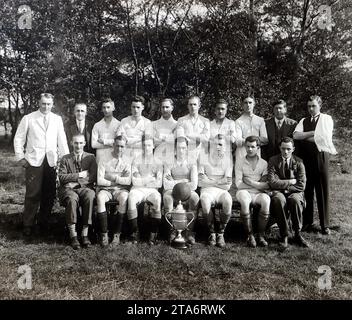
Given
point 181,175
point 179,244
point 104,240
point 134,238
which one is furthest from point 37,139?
point 179,244

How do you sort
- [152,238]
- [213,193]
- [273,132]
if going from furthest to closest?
[273,132], [213,193], [152,238]

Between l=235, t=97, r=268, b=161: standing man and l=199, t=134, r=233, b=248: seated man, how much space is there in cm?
30

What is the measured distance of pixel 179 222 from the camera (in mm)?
5430

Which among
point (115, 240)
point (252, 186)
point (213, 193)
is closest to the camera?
point (115, 240)

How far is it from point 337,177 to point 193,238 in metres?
9.53

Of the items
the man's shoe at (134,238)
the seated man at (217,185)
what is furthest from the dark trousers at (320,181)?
the man's shoe at (134,238)

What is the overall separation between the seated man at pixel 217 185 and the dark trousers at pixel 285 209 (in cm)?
59

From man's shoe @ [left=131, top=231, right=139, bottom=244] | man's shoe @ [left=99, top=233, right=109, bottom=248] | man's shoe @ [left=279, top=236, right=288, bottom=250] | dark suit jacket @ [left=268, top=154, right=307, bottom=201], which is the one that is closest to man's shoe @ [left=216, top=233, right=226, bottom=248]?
man's shoe @ [left=279, top=236, right=288, bottom=250]

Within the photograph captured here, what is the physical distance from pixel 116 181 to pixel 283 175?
→ 7.50 feet

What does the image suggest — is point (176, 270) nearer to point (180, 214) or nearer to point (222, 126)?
point (180, 214)

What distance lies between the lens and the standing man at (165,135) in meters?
6.29

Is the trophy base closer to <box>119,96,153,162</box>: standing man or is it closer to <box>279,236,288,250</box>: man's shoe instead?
<box>279,236,288,250</box>: man's shoe
